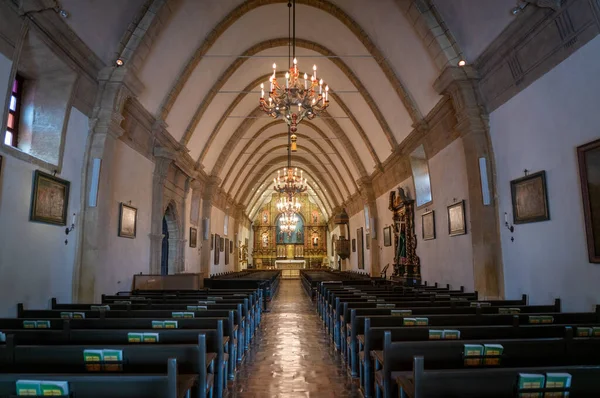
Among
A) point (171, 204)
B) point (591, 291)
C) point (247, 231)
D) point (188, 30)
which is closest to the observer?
point (591, 291)

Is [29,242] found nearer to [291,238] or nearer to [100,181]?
[100,181]

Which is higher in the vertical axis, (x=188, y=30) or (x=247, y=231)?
(x=188, y=30)

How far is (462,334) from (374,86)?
33.8 feet

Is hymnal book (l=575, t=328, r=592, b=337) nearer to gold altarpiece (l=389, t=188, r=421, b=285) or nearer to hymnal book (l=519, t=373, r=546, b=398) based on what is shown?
hymnal book (l=519, t=373, r=546, b=398)

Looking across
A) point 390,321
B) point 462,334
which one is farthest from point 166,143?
point 462,334

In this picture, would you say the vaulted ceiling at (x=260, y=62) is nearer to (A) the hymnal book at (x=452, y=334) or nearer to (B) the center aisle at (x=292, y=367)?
(B) the center aisle at (x=292, y=367)

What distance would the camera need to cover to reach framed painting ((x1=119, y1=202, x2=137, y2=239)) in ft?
29.8

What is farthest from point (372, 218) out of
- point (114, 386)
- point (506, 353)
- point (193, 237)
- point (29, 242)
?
point (114, 386)

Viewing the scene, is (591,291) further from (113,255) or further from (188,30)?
(188,30)

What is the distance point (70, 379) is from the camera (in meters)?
2.13

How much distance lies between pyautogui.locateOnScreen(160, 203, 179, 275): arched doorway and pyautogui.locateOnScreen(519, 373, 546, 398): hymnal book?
1274cm

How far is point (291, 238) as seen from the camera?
128ft

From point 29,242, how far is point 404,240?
1085cm

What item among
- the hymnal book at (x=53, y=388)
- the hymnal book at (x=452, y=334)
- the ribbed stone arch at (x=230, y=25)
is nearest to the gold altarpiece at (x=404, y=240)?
the ribbed stone arch at (x=230, y=25)
